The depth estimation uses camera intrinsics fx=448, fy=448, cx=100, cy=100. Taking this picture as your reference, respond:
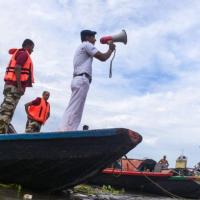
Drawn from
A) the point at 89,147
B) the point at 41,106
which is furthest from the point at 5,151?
the point at 41,106

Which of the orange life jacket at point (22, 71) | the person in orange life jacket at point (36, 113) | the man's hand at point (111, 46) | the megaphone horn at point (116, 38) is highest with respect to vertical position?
the megaphone horn at point (116, 38)

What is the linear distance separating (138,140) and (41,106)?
12.2 ft

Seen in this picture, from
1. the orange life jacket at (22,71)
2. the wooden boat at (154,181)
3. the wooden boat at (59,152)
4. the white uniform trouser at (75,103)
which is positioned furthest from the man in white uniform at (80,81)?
the wooden boat at (154,181)

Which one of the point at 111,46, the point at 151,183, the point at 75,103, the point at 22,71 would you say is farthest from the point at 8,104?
the point at 151,183

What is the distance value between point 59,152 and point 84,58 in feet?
4.27

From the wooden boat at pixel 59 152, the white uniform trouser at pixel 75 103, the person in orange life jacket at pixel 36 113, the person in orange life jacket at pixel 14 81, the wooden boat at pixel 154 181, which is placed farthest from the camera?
the wooden boat at pixel 154 181

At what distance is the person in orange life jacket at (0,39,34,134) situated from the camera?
667 cm

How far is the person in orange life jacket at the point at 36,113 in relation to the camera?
29.5 ft

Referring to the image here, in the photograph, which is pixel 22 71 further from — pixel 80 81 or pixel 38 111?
pixel 38 111

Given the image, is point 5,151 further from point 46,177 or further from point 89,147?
point 89,147

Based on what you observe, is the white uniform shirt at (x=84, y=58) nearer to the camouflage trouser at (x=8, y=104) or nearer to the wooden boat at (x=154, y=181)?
the camouflage trouser at (x=8, y=104)

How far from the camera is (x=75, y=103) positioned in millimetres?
5922

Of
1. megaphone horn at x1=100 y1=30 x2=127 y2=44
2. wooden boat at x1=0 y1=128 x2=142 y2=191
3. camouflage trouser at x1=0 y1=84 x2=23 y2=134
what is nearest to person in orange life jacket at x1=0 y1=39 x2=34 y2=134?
camouflage trouser at x1=0 y1=84 x2=23 y2=134

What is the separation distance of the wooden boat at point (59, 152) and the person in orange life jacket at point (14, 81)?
1.01 metres
